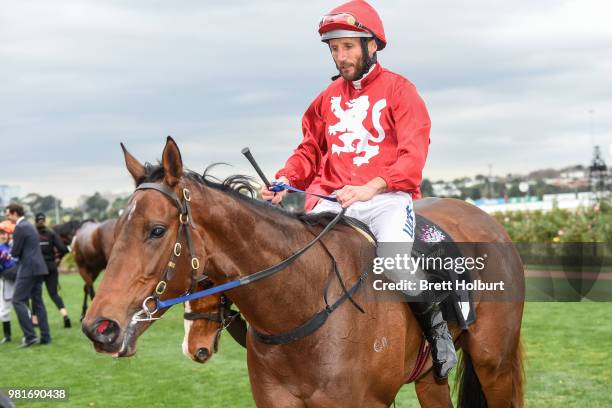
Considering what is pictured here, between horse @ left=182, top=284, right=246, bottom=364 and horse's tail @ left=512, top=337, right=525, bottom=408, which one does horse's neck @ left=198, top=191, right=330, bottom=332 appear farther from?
horse's tail @ left=512, top=337, right=525, bottom=408

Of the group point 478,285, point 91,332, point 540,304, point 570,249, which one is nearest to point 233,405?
point 478,285

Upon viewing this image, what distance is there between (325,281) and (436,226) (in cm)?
115

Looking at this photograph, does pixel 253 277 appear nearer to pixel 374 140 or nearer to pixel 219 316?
pixel 219 316

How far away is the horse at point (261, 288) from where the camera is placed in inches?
107

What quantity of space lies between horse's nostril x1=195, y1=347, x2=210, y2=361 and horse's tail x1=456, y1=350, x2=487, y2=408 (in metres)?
1.83

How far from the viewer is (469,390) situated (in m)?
4.76

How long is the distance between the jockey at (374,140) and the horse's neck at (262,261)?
1.14 ft

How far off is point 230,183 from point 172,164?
20.3 inches

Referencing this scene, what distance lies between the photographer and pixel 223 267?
3.10m

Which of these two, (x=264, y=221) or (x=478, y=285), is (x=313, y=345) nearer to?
(x=264, y=221)

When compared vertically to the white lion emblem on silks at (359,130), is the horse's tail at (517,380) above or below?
below

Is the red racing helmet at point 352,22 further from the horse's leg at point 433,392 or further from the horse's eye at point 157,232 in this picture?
the horse's leg at point 433,392

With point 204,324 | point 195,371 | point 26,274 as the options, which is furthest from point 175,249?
point 26,274

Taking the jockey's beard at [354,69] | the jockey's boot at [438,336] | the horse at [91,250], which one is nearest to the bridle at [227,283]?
the jockey's boot at [438,336]
